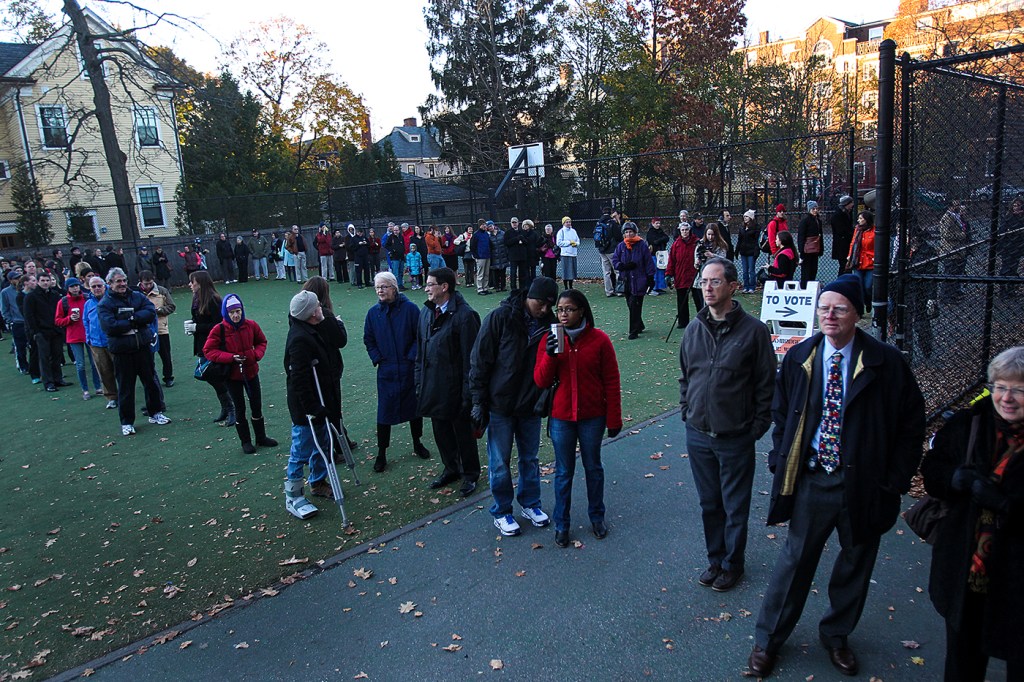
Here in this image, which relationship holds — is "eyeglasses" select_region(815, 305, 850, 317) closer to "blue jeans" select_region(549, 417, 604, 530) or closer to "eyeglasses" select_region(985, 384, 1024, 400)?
"eyeglasses" select_region(985, 384, 1024, 400)

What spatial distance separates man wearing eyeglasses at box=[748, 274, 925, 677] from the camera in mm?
3326

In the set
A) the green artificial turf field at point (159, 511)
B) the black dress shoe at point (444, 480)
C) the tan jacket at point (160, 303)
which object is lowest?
the green artificial turf field at point (159, 511)

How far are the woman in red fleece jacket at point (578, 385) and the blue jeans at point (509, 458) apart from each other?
41 cm

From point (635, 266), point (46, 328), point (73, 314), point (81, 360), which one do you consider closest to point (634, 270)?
point (635, 266)

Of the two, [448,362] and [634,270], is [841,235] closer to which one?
[634,270]

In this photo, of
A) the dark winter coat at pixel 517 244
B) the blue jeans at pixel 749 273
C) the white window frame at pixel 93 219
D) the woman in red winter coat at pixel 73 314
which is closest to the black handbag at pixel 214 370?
the woman in red winter coat at pixel 73 314

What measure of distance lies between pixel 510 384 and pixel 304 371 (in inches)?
69.1

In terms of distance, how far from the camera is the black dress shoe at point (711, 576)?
4.54 meters

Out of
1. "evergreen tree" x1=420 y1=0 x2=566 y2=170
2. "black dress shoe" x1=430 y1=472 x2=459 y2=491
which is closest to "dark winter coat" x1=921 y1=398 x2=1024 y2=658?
"black dress shoe" x1=430 y1=472 x2=459 y2=491

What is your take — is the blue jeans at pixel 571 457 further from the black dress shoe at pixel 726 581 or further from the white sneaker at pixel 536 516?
the black dress shoe at pixel 726 581

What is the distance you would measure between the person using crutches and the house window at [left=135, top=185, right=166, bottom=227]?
109ft

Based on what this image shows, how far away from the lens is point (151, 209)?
36.5 m

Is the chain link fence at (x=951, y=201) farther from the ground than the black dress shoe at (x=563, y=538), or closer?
farther from the ground

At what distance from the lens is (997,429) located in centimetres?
291
